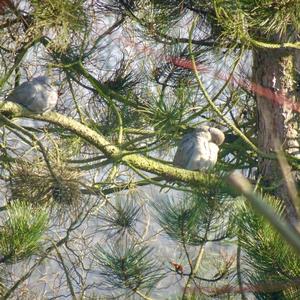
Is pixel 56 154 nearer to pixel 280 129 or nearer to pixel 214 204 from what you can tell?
pixel 214 204

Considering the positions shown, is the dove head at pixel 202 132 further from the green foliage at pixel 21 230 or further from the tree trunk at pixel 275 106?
the green foliage at pixel 21 230

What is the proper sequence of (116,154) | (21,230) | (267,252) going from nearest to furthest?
(267,252), (21,230), (116,154)

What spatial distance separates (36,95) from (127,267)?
0.47 meters

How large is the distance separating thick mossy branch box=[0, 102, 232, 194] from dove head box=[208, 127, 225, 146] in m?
0.16

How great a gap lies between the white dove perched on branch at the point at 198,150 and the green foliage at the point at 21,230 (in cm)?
45

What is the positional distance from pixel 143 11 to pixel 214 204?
20.8 inches

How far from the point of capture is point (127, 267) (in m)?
1.96

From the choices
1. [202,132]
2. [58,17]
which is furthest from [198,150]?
[58,17]

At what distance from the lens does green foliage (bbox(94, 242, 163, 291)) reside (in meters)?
1.96

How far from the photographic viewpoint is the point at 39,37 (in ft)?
5.60

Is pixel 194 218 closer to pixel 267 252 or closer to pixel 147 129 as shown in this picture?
pixel 267 252

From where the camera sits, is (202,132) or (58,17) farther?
(202,132)

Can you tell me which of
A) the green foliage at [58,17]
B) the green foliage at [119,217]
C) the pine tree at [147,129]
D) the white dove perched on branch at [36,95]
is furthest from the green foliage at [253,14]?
the green foliage at [119,217]

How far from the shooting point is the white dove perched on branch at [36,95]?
1.84 m
